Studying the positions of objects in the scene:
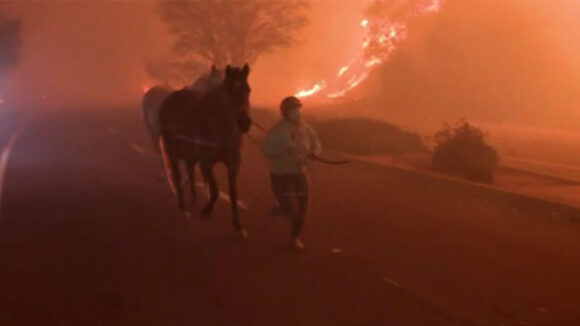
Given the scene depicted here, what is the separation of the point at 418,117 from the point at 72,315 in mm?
30439

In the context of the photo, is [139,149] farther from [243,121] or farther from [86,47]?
[86,47]

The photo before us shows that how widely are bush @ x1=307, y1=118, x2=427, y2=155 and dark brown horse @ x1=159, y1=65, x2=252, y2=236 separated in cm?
1006

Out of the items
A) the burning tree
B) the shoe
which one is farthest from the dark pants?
the burning tree

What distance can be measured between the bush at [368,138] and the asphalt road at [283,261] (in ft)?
20.6

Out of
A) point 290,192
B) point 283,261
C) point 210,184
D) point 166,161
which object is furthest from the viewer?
point 166,161

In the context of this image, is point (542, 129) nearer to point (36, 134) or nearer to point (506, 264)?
point (36, 134)

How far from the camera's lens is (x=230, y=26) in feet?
136

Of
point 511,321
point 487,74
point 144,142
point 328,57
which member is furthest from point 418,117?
point 328,57

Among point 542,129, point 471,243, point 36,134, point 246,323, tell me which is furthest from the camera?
point 542,129

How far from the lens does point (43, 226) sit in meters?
9.98

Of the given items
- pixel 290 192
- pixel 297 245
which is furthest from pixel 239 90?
pixel 297 245

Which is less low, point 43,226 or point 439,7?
point 439,7

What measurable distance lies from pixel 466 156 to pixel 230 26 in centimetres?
2776

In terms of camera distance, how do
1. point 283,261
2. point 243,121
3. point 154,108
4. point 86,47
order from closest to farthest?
point 283,261 → point 243,121 → point 154,108 → point 86,47
